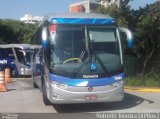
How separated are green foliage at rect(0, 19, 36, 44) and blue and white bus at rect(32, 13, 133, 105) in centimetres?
4616

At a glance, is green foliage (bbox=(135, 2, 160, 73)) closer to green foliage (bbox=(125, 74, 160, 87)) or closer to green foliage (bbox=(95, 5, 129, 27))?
green foliage (bbox=(95, 5, 129, 27))

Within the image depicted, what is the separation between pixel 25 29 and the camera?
7600 centimetres

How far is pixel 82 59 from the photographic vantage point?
1312 centimetres

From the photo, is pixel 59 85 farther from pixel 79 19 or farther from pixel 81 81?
pixel 79 19

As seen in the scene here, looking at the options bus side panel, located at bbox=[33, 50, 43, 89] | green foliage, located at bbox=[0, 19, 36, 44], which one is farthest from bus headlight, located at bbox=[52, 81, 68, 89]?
green foliage, located at bbox=[0, 19, 36, 44]

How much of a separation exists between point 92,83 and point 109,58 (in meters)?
1.02

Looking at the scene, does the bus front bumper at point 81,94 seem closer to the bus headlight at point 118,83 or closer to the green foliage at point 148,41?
the bus headlight at point 118,83

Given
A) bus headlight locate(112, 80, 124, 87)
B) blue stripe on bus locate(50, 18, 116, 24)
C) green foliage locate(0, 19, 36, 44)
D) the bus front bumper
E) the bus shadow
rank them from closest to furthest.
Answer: the bus front bumper, bus headlight locate(112, 80, 124, 87), blue stripe on bus locate(50, 18, 116, 24), the bus shadow, green foliage locate(0, 19, 36, 44)

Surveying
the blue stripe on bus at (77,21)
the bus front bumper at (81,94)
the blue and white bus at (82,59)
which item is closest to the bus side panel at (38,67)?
the blue and white bus at (82,59)

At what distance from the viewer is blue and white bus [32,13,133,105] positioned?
42.4ft

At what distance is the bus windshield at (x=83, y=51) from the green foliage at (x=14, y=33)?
46.2 meters

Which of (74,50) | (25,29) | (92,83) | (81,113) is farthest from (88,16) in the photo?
(25,29)

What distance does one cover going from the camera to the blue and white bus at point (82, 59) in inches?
509

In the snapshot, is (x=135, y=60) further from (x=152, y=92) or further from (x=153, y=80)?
(x=152, y=92)
